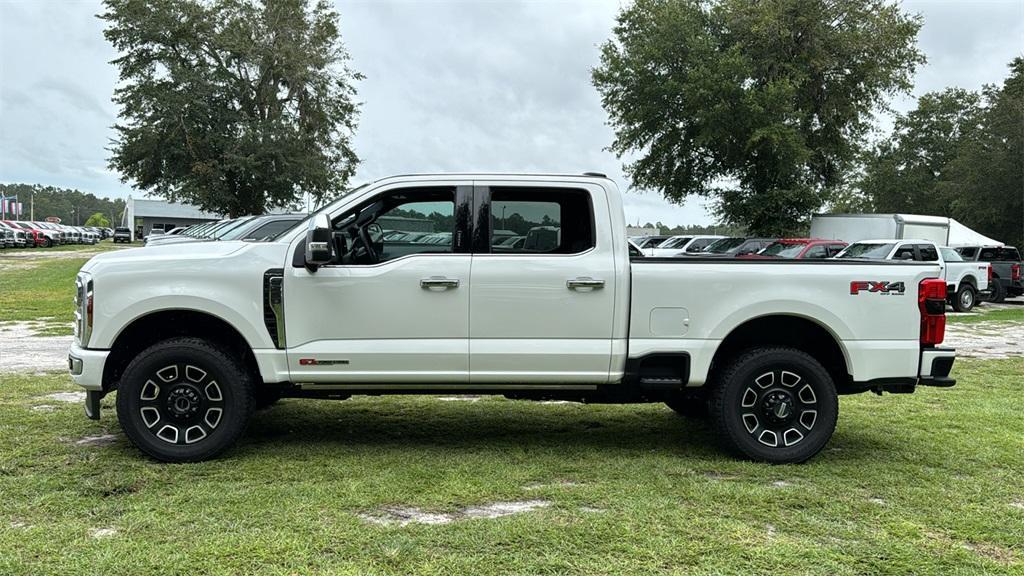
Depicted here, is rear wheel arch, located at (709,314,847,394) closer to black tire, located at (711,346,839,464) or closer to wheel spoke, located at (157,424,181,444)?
black tire, located at (711,346,839,464)

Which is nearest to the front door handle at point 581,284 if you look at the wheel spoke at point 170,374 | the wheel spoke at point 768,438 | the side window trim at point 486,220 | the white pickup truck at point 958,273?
the side window trim at point 486,220

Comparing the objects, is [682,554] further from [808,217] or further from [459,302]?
[808,217]

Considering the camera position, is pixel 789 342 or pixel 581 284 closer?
pixel 581 284

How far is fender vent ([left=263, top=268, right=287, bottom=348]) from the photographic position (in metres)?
5.37

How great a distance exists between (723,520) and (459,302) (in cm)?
217

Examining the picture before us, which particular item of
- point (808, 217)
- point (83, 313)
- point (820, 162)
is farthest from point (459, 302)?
point (820, 162)

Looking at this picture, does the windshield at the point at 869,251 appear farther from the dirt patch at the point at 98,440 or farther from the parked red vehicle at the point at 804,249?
the dirt patch at the point at 98,440

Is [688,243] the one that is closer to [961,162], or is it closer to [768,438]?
[961,162]

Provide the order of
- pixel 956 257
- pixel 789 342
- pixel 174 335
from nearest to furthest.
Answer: pixel 174 335
pixel 789 342
pixel 956 257

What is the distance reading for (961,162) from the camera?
40.4 meters

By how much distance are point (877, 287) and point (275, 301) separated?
161 inches

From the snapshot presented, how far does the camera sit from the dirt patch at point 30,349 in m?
9.31

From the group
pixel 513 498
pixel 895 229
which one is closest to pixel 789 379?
pixel 513 498

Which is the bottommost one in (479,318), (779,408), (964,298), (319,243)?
(779,408)
